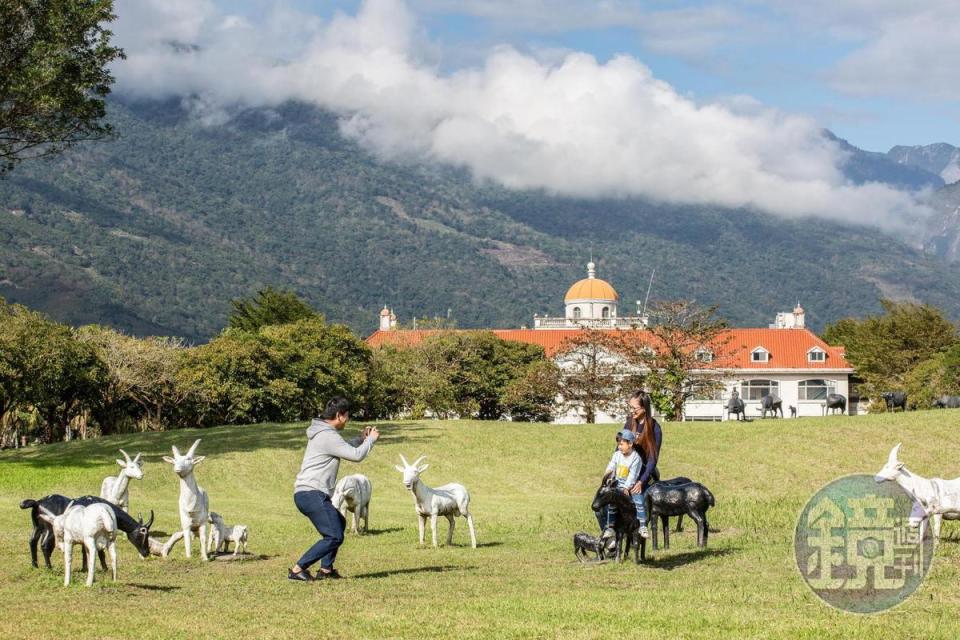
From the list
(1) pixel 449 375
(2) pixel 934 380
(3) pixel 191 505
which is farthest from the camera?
(1) pixel 449 375

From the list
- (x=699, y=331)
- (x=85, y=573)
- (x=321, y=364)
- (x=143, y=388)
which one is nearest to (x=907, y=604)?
(x=85, y=573)

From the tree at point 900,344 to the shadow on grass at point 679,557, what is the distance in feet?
280

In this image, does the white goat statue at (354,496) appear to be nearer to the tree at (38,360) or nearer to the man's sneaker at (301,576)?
the man's sneaker at (301,576)

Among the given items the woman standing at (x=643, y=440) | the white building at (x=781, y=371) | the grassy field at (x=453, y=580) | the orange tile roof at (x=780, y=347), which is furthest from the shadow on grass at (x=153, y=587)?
the orange tile roof at (x=780, y=347)

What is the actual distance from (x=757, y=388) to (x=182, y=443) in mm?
76885

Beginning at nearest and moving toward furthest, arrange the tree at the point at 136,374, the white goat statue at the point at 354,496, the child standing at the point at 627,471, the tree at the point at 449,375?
the child standing at the point at 627,471 → the white goat statue at the point at 354,496 → the tree at the point at 136,374 → the tree at the point at 449,375

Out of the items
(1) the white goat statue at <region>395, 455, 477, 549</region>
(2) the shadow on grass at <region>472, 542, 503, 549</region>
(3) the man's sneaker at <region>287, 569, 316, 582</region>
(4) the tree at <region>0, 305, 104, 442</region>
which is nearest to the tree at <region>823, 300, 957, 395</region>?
(4) the tree at <region>0, 305, 104, 442</region>

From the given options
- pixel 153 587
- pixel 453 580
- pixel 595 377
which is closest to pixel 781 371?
pixel 595 377

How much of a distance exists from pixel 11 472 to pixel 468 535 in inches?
751

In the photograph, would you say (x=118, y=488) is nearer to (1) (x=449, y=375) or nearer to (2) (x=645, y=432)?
(2) (x=645, y=432)

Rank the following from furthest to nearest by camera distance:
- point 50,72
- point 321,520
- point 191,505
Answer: point 50,72, point 191,505, point 321,520

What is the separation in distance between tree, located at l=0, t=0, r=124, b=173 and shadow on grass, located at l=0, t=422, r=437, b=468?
9730 millimetres

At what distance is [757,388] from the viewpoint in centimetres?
10994

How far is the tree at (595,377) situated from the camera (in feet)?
227
